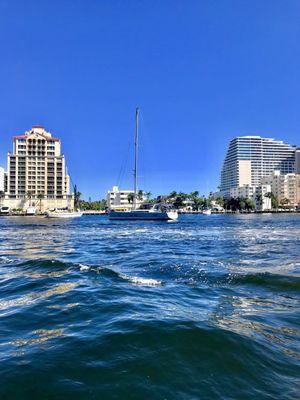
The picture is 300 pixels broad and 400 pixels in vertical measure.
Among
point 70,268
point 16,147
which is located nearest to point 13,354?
point 70,268

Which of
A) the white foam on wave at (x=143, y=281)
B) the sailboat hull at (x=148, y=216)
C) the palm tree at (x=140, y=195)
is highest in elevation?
the palm tree at (x=140, y=195)

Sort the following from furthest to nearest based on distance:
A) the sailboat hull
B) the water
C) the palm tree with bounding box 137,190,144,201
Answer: the palm tree with bounding box 137,190,144,201 < the sailboat hull < the water

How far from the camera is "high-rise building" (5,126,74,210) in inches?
6481

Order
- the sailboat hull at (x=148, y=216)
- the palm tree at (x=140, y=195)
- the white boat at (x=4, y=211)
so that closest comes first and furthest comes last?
the sailboat hull at (x=148, y=216)
the white boat at (x=4, y=211)
the palm tree at (x=140, y=195)

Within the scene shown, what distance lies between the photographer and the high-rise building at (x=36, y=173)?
165 metres

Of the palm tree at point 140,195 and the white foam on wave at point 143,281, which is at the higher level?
the palm tree at point 140,195

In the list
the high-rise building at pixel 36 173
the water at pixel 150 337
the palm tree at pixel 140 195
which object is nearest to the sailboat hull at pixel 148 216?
Answer: the water at pixel 150 337

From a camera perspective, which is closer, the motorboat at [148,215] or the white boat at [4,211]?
the motorboat at [148,215]

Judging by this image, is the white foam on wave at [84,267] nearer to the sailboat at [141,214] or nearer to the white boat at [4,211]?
the sailboat at [141,214]

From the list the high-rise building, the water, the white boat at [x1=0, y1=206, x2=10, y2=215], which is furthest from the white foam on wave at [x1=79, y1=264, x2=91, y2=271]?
the high-rise building

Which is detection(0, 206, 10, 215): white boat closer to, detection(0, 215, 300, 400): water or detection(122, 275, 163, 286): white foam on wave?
detection(0, 215, 300, 400): water

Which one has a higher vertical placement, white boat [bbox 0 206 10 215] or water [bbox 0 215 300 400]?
white boat [bbox 0 206 10 215]

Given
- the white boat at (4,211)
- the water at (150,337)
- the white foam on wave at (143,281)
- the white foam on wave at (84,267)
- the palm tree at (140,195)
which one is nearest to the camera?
the water at (150,337)

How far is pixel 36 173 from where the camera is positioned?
16812 centimetres
